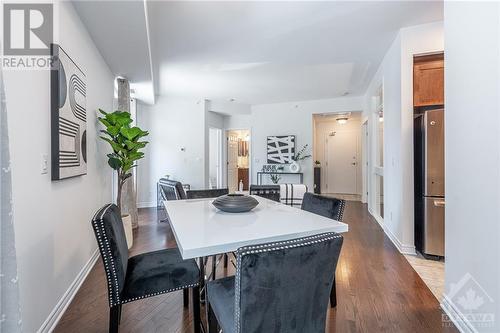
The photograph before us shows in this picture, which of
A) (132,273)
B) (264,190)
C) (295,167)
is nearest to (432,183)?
(264,190)

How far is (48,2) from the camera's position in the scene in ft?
5.86

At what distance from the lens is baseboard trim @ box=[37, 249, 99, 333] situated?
166 centimetres

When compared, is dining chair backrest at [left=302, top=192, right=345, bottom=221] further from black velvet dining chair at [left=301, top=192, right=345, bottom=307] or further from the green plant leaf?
the green plant leaf

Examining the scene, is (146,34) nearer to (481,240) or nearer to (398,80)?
(398,80)

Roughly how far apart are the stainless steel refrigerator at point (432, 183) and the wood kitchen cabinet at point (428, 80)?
0.23m

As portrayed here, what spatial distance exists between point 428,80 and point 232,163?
5.93m

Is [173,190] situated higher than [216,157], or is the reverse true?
[216,157]

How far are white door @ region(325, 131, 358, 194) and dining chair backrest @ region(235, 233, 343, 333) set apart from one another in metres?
7.30

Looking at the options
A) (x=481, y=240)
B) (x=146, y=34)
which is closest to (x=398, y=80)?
(x=481, y=240)

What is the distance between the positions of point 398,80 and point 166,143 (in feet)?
16.7

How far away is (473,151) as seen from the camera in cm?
152

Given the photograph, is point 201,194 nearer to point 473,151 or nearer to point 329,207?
point 329,207

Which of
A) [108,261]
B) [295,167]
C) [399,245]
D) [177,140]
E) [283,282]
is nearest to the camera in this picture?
[283,282]

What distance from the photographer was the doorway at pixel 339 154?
7695mm
